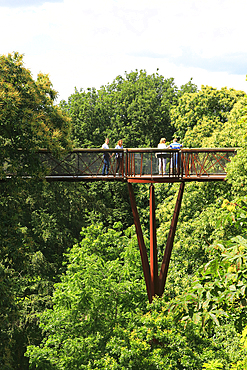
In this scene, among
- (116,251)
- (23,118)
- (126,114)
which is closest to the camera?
(23,118)

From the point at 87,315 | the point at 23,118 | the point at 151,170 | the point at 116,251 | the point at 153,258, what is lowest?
the point at 87,315

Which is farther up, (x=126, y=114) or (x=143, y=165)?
(x=126, y=114)

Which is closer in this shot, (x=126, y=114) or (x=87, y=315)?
(x=87, y=315)

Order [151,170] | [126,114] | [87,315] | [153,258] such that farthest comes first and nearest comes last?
[126,114] < [87,315] < [153,258] < [151,170]

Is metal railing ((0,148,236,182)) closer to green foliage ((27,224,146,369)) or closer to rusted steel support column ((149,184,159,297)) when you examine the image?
rusted steel support column ((149,184,159,297))

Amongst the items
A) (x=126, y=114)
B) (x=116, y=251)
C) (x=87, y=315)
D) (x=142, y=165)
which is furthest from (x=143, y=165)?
(x=126, y=114)

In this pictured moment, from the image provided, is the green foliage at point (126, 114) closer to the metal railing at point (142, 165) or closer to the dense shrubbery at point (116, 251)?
the dense shrubbery at point (116, 251)

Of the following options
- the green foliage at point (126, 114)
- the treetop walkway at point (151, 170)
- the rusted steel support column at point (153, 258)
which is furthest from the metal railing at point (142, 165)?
the green foliage at point (126, 114)

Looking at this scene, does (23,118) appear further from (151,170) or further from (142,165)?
(151,170)

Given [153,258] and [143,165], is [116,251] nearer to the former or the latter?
[153,258]

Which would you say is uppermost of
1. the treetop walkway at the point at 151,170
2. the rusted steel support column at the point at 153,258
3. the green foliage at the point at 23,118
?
the green foliage at the point at 23,118

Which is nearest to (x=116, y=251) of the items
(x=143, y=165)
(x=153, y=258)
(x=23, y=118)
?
(x=153, y=258)

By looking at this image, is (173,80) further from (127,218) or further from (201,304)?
(201,304)

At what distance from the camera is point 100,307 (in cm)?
1437
